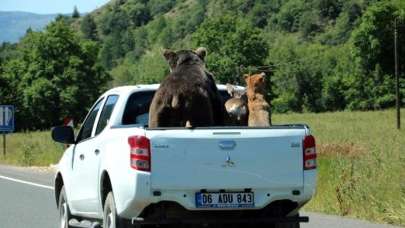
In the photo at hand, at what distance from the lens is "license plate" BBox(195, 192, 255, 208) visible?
7887 millimetres

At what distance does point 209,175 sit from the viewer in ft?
25.8

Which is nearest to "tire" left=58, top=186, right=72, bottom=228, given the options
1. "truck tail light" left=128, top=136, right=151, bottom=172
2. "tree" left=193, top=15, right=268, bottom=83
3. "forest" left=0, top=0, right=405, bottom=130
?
"truck tail light" left=128, top=136, right=151, bottom=172

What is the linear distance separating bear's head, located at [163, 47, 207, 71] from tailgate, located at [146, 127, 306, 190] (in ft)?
4.21

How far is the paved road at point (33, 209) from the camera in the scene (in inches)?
479

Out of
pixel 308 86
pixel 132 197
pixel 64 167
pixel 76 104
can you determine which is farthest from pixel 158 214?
pixel 308 86

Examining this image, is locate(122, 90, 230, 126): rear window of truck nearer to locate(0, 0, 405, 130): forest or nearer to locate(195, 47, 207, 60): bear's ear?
locate(195, 47, 207, 60): bear's ear

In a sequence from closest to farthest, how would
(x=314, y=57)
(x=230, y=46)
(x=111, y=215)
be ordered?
(x=111, y=215)
(x=230, y=46)
(x=314, y=57)

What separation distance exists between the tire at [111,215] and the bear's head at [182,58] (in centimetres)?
145

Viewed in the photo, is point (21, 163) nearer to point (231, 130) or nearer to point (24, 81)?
point (231, 130)

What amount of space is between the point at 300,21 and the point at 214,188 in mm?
187512

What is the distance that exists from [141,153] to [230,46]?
374 ft

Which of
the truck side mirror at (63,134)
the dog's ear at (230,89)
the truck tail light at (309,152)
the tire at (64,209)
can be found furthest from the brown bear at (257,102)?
the tire at (64,209)

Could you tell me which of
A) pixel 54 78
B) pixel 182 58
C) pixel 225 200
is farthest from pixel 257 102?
pixel 54 78

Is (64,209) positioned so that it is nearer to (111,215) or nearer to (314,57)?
(111,215)
